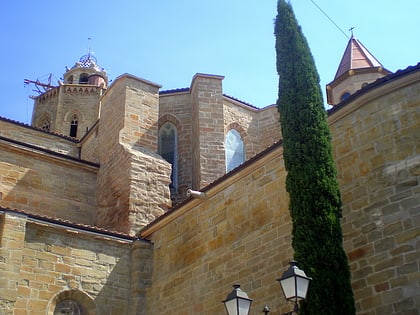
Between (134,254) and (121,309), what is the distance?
123 cm

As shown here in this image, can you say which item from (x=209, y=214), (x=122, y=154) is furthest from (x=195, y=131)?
(x=209, y=214)

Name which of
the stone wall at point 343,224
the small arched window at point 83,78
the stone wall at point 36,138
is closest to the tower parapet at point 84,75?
the small arched window at point 83,78

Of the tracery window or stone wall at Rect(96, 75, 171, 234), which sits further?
stone wall at Rect(96, 75, 171, 234)

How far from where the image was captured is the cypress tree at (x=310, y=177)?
700cm

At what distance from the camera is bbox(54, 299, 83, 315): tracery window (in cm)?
1152

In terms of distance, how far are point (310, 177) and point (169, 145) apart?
1048 cm

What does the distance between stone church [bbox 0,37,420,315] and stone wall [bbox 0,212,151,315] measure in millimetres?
23

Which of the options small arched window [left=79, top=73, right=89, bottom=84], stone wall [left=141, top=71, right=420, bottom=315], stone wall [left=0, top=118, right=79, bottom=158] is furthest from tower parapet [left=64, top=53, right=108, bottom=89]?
stone wall [left=141, top=71, right=420, bottom=315]

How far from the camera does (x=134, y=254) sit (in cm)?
1289

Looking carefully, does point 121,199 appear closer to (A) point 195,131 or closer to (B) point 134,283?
(B) point 134,283

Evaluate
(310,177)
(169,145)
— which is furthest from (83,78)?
(310,177)

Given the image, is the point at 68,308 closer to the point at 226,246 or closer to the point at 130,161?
the point at 226,246

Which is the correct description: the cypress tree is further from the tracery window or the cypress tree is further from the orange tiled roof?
the orange tiled roof

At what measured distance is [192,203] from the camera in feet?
39.7
